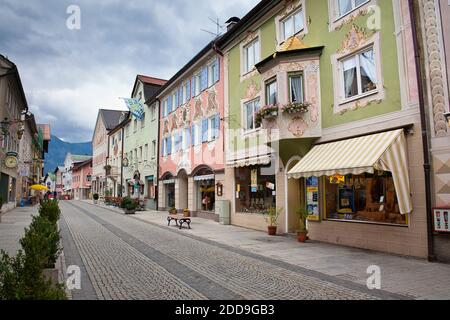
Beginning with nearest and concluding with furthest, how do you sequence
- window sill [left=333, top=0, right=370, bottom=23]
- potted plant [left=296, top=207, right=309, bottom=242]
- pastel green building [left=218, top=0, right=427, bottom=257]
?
pastel green building [left=218, top=0, right=427, bottom=257] < window sill [left=333, top=0, right=370, bottom=23] < potted plant [left=296, top=207, right=309, bottom=242]

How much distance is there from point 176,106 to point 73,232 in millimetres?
14291

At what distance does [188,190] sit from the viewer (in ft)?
81.0

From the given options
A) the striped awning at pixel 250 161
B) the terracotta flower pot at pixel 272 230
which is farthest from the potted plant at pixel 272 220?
the striped awning at pixel 250 161

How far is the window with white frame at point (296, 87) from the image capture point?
13609 millimetres

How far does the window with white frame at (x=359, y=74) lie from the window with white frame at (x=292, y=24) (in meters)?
3.06

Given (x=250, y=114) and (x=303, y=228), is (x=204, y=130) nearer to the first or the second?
(x=250, y=114)

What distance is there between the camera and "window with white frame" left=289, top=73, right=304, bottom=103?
13609 mm

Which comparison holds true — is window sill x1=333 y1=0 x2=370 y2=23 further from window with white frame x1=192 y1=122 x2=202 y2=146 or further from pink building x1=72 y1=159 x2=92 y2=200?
pink building x1=72 y1=159 x2=92 y2=200

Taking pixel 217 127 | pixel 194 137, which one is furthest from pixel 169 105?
pixel 217 127

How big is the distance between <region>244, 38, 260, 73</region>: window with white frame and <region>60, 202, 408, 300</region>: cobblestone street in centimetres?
946

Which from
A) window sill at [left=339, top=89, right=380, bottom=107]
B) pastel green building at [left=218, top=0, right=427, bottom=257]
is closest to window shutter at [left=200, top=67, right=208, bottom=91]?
pastel green building at [left=218, top=0, right=427, bottom=257]

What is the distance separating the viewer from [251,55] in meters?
17.9

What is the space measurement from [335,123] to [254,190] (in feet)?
20.1
